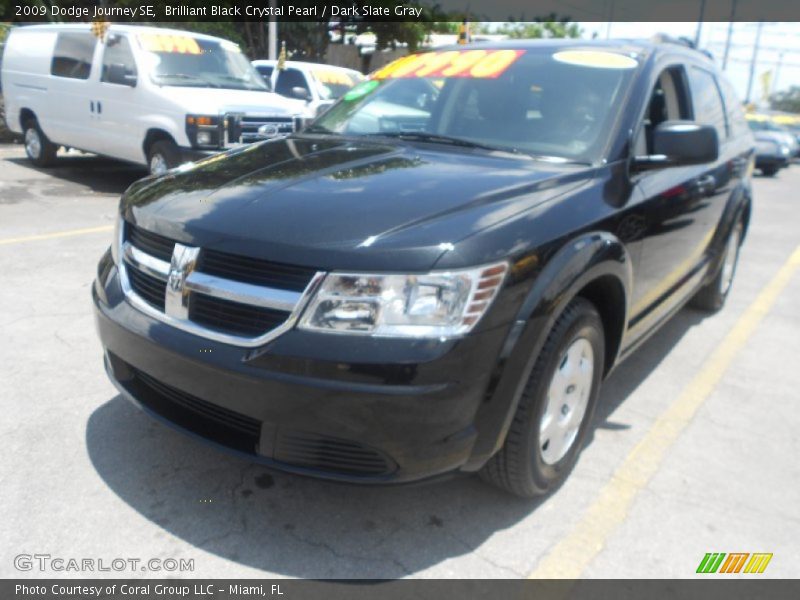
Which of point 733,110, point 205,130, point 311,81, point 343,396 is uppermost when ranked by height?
point 733,110

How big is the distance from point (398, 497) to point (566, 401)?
75 centimetres

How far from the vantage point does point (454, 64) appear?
3.80 m

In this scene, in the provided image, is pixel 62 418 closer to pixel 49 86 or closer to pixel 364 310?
pixel 364 310

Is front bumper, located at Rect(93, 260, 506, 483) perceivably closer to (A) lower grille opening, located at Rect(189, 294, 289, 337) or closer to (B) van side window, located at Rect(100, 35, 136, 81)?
(A) lower grille opening, located at Rect(189, 294, 289, 337)

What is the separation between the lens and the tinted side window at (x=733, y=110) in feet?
16.1

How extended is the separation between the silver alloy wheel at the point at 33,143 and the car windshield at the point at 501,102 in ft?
28.2

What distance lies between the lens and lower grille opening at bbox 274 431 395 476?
2203mm

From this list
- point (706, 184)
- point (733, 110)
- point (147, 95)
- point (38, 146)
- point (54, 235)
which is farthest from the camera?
point (38, 146)

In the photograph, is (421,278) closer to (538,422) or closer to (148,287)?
(538,422)

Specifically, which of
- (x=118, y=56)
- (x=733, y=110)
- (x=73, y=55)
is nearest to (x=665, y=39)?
(x=733, y=110)

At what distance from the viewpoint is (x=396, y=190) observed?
8.33 feet

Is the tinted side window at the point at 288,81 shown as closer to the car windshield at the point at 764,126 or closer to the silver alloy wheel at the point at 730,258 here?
the silver alloy wheel at the point at 730,258

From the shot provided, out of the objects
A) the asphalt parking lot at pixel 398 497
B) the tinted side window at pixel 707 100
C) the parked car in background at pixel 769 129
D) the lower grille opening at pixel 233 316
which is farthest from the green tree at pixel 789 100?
the lower grille opening at pixel 233 316

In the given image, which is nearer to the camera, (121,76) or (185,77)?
(121,76)
